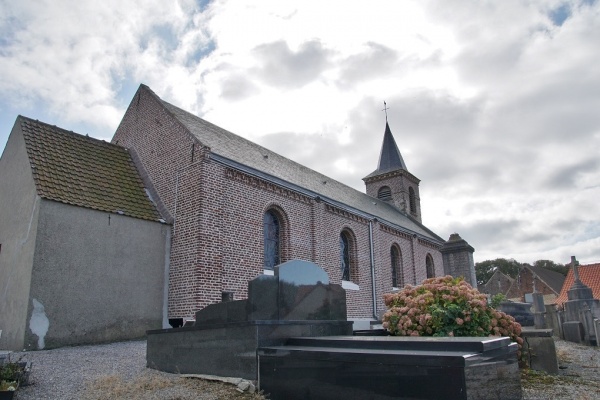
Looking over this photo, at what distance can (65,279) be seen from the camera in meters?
9.96

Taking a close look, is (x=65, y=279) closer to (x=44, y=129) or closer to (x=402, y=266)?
(x=44, y=129)

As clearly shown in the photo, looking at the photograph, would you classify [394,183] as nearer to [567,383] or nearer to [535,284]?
[535,284]

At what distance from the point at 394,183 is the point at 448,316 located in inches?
948

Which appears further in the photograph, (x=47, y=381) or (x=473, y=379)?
(x=47, y=381)

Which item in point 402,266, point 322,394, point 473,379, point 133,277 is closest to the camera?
point 473,379

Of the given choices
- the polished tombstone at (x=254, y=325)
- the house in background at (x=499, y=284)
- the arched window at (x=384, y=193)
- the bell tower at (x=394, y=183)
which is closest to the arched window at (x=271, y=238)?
the polished tombstone at (x=254, y=325)

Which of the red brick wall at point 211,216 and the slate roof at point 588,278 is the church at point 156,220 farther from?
the slate roof at point 588,278

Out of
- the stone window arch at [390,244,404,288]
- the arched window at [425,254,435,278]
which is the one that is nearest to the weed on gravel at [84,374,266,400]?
the stone window arch at [390,244,404,288]

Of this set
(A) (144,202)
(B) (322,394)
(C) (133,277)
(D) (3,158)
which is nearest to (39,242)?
(C) (133,277)

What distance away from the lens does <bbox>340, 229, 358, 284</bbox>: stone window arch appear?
1730cm

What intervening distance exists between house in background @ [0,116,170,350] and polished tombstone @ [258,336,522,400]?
20.9ft

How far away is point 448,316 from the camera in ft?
22.8

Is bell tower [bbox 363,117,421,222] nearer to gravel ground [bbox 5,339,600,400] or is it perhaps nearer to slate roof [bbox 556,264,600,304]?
slate roof [bbox 556,264,600,304]

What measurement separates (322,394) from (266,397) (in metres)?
0.93
